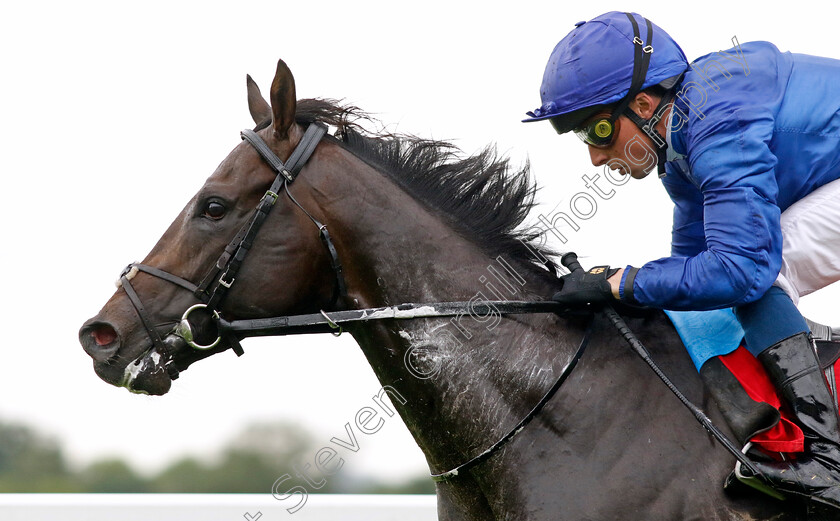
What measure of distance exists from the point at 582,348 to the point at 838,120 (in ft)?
3.41

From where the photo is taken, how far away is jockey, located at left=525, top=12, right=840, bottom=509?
2.06m

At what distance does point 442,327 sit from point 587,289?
46 centimetres

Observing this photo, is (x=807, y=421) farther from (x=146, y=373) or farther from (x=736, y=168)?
(x=146, y=373)

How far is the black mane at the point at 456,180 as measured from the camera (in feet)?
8.36

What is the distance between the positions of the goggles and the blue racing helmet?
0.04m

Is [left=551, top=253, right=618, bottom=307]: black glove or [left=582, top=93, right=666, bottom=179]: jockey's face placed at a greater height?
[left=582, top=93, right=666, bottom=179]: jockey's face

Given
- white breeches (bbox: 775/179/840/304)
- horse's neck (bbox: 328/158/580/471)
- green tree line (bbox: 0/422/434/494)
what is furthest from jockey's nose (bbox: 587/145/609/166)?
green tree line (bbox: 0/422/434/494)

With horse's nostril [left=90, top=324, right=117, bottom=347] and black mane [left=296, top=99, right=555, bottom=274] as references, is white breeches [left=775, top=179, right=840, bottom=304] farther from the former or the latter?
horse's nostril [left=90, top=324, right=117, bottom=347]

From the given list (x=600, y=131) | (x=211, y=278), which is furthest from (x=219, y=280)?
(x=600, y=131)

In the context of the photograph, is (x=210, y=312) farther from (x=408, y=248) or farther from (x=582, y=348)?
(x=582, y=348)

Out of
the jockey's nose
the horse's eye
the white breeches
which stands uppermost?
the jockey's nose

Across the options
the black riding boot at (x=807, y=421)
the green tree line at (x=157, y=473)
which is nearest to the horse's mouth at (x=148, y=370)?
the black riding boot at (x=807, y=421)

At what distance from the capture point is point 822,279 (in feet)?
7.54

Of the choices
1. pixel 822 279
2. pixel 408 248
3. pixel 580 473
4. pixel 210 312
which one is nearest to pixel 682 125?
pixel 822 279
